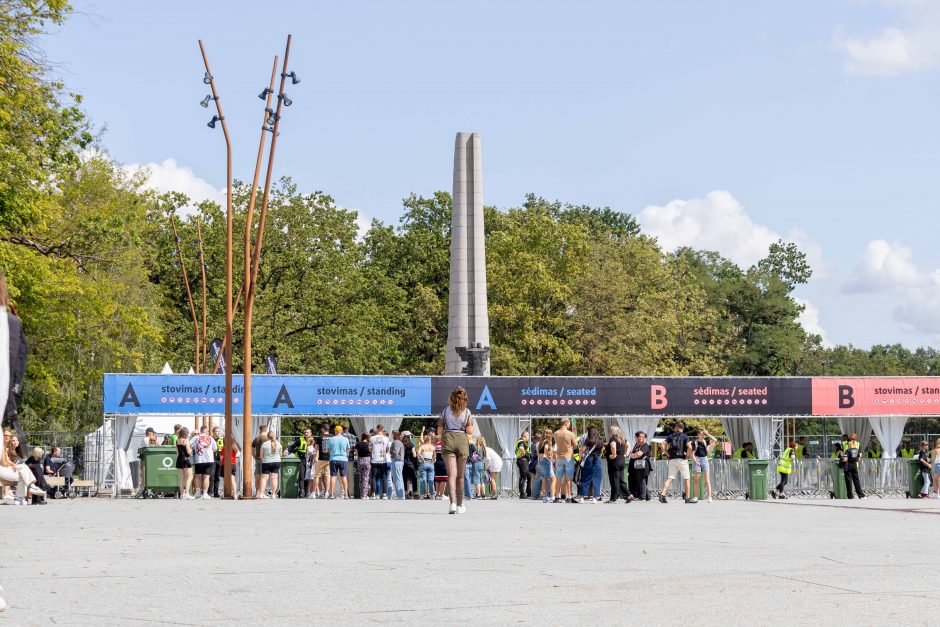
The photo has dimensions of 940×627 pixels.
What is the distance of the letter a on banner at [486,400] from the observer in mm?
38188

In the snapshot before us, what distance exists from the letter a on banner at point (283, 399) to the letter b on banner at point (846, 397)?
52.1 ft

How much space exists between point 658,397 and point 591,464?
38.5ft

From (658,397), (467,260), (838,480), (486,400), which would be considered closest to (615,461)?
(838,480)

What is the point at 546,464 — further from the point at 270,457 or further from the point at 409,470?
the point at 270,457

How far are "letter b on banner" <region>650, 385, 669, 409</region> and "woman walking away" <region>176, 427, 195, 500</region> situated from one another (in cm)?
1507

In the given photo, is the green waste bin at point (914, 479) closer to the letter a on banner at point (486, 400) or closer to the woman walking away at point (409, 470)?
the woman walking away at point (409, 470)

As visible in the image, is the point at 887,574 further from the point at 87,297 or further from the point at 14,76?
the point at 87,297

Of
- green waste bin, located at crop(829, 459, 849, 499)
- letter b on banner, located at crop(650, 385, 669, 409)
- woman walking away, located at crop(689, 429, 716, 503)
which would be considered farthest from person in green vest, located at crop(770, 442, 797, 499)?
letter b on banner, located at crop(650, 385, 669, 409)

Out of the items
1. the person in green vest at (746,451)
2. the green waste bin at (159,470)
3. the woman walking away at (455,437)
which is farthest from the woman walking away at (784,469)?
the woman walking away at (455,437)

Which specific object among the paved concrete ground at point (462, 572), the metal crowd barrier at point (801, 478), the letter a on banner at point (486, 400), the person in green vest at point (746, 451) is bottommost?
the metal crowd barrier at point (801, 478)

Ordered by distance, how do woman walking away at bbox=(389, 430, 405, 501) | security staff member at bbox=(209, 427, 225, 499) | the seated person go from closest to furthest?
the seated person → woman walking away at bbox=(389, 430, 405, 501) → security staff member at bbox=(209, 427, 225, 499)

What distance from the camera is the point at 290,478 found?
31984 mm

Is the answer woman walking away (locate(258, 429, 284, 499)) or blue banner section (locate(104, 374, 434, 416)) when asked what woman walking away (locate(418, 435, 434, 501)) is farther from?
blue banner section (locate(104, 374, 434, 416))

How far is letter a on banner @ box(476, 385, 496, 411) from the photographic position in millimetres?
38188
